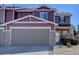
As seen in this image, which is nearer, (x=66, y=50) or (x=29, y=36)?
(x=66, y=50)

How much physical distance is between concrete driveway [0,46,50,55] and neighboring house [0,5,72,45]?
0.16 m

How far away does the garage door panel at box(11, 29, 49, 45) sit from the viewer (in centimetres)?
1110

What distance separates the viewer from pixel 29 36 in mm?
11156

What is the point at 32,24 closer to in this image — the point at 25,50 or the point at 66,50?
the point at 25,50

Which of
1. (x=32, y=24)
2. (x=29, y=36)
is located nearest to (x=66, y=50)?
(x=29, y=36)

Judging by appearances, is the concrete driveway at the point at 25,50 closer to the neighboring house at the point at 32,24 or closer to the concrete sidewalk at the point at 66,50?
the neighboring house at the point at 32,24

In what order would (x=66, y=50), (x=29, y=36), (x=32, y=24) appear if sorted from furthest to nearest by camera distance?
(x=32, y=24), (x=29, y=36), (x=66, y=50)

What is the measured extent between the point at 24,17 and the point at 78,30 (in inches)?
72.3

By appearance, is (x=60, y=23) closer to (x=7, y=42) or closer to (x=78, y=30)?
(x=78, y=30)

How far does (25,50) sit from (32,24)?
89 cm

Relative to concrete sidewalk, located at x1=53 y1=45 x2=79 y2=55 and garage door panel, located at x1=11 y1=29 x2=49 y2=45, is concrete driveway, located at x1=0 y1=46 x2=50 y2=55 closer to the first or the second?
garage door panel, located at x1=11 y1=29 x2=49 y2=45

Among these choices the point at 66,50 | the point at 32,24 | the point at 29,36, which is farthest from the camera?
the point at 32,24

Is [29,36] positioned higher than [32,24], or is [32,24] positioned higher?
[32,24]

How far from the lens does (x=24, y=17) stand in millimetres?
11227
